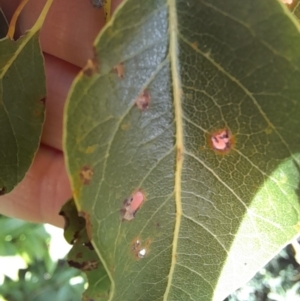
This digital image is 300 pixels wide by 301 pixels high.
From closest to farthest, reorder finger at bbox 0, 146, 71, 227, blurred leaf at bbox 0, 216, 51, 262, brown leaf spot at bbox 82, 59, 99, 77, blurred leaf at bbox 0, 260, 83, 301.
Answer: brown leaf spot at bbox 82, 59, 99, 77
finger at bbox 0, 146, 71, 227
blurred leaf at bbox 0, 260, 83, 301
blurred leaf at bbox 0, 216, 51, 262

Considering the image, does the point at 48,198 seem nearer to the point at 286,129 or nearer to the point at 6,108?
the point at 6,108

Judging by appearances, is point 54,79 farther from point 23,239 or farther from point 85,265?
point 23,239

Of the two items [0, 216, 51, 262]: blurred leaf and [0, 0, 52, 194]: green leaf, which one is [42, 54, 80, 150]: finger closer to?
[0, 0, 52, 194]: green leaf

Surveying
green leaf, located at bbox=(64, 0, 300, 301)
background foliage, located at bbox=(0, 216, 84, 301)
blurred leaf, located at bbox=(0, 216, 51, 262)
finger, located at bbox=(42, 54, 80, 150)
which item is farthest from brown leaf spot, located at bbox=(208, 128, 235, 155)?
blurred leaf, located at bbox=(0, 216, 51, 262)

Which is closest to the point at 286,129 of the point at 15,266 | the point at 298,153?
the point at 298,153

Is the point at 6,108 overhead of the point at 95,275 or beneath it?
overhead
